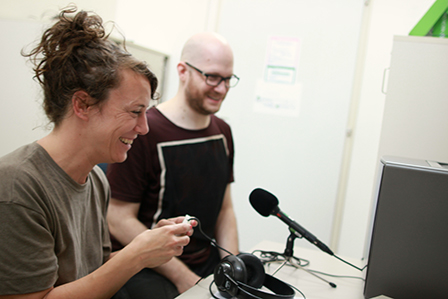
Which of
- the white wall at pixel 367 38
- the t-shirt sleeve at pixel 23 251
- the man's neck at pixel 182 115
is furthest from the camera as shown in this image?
the white wall at pixel 367 38

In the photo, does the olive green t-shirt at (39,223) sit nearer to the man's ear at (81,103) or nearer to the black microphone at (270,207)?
the man's ear at (81,103)

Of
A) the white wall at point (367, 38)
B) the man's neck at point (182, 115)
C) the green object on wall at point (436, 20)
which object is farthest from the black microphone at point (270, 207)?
the white wall at point (367, 38)

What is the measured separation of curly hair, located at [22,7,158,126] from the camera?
871 mm

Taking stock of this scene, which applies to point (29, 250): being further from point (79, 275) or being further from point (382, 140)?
point (382, 140)

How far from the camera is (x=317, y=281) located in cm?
112

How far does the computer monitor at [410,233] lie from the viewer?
2.95ft

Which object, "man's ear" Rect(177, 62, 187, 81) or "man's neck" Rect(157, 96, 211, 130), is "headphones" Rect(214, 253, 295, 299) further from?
"man's ear" Rect(177, 62, 187, 81)

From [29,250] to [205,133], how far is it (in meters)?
0.86

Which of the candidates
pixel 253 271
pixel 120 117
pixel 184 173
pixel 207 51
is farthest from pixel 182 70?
pixel 253 271

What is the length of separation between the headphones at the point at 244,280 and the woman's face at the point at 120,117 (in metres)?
0.40

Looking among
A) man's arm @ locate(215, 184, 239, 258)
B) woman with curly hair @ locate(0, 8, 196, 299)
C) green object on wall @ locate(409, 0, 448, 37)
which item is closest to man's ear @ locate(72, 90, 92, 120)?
woman with curly hair @ locate(0, 8, 196, 299)

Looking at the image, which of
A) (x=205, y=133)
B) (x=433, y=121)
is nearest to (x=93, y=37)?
(x=205, y=133)

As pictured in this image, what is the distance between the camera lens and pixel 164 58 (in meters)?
2.85

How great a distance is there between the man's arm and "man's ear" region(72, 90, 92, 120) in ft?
2.91
